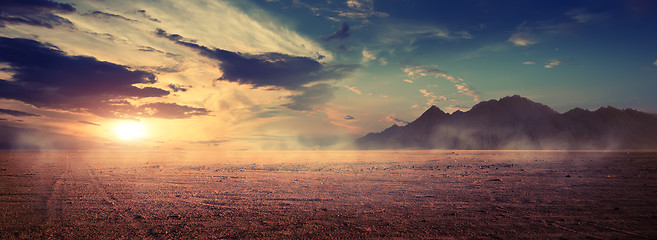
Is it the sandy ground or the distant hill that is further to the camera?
the distant hill

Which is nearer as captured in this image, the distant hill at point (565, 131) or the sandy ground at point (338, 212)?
the sandy ground at point (338, 212)

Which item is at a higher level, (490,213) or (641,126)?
(641,126)

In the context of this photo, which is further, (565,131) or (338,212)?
(565,131)

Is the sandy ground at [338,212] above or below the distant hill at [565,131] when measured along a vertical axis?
→ below

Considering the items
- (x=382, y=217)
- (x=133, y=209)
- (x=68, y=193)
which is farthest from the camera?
(x=68, y=193)

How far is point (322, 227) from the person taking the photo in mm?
10555

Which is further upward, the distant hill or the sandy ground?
the distant hill

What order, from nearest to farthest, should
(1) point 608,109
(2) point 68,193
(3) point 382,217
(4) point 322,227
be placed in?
(4) point 322,227
(3) point 382,217
(2) point 68,193
(1) point 608,109

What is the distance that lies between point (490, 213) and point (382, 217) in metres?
4.39

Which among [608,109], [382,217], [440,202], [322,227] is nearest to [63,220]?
[322,227]

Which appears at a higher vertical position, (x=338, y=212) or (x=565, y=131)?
(x=565, y=131)

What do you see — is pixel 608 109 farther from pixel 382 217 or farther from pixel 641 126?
pixel 382 217

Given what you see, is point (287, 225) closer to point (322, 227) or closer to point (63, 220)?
point (322, 227)

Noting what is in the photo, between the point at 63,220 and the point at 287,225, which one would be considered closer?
the point at 287,225
